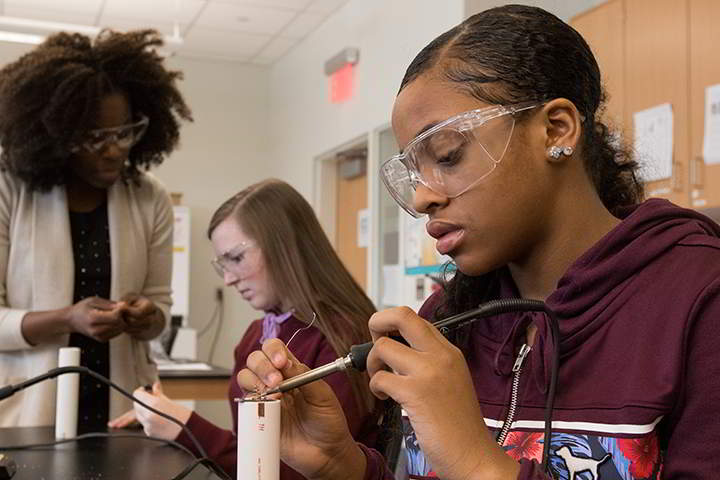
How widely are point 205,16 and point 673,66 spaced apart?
314 centimetres

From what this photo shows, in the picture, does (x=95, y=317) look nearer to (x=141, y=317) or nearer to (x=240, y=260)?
(x=141, y=317)

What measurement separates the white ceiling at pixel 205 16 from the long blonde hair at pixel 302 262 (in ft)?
10.7

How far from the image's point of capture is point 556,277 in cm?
90

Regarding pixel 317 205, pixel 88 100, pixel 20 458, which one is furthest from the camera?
pixel 317 205

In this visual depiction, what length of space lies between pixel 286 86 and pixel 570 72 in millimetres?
4875

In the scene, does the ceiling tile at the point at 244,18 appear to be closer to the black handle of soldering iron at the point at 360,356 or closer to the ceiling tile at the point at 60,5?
the ceiling tile at the point at 60,5

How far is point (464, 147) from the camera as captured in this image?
2.73ft

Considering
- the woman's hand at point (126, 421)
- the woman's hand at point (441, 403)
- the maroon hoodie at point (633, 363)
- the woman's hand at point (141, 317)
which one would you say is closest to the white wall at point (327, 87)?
the woman's hand at point (141, 317)

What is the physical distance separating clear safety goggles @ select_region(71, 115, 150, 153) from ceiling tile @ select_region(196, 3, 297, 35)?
9.94 feet

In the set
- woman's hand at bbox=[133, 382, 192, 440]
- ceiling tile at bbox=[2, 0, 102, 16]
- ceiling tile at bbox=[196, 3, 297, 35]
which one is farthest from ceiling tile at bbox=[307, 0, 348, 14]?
woman's hand at bbox=[133, 382, 192, 440]

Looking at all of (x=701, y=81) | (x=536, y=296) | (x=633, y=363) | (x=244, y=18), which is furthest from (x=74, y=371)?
(x=244, y=18)

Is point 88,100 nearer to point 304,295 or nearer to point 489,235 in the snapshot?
point 304,295

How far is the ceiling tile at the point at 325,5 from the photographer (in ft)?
15.1

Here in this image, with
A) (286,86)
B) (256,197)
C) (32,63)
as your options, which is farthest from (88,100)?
(286,86)
